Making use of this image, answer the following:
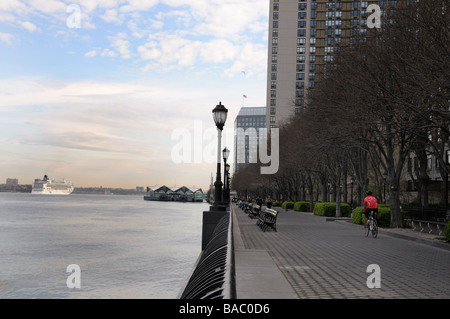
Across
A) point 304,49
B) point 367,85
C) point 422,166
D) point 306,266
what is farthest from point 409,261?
point 304,49

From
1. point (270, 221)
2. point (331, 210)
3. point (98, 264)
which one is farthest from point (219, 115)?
point (331, 210)

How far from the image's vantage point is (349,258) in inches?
531

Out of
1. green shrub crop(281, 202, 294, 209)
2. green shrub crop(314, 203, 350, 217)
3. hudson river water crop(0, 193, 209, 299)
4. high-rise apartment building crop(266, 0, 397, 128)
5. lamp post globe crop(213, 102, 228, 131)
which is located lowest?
hudson river water crop(0, 193, 209, 299)

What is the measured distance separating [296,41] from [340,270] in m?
128

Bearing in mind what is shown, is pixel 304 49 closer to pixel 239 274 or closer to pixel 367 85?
pixel 367 85

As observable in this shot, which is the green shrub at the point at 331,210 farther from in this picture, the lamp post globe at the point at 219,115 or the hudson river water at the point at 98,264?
the lamp post globe at the point at 219,115

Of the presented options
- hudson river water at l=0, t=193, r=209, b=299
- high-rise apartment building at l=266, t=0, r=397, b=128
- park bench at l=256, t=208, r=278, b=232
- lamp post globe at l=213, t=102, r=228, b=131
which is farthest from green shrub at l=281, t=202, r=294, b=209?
high-rise apartment building at l=266, t=0, r=397, b=128

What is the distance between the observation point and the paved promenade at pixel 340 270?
8.27 meters

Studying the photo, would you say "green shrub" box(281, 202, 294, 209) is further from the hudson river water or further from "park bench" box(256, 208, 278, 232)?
"park bench" box(256, 208, 278, 232)

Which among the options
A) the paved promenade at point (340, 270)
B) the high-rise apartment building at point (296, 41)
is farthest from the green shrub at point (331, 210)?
the high-rise apartment building at point (296, 41)

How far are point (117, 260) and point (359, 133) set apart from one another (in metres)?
15.1

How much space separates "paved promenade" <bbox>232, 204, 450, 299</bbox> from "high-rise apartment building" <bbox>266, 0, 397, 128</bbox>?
114638 millimetres

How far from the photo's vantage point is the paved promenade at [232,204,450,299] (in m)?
8.27

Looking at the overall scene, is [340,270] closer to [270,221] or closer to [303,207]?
[270,221]
